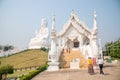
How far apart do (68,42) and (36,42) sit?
14236mm

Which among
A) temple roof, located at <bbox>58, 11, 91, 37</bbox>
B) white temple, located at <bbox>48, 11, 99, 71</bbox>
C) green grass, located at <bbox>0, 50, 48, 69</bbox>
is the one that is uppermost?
temple roof, located at <bbox>58, 11, 91, 37</bbox>

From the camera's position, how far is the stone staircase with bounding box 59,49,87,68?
11.3 meters

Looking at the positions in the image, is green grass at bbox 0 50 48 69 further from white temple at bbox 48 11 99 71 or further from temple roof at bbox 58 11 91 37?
temple roof at bbox 58 11 91 37

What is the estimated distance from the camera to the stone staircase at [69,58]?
37.0ft

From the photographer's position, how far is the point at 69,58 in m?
12.2

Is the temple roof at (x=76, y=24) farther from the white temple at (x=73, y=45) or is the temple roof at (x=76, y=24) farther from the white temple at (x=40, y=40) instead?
the white temple at (x=40, y=40)

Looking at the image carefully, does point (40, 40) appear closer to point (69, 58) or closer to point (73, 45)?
point (73, 45)

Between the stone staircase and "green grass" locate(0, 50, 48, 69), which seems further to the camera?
"green grass" locate(0, 50, 48, 69)

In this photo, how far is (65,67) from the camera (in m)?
11.2

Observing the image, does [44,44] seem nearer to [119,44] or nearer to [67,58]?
[119,44]

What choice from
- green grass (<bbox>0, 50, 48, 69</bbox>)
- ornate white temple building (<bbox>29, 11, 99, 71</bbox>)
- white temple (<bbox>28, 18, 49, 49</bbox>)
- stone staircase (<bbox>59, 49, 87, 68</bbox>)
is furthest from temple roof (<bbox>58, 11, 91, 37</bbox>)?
white temple (<bbox>28, 18, 49, 49</bbox>)

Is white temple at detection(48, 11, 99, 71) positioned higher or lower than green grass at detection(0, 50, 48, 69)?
higher

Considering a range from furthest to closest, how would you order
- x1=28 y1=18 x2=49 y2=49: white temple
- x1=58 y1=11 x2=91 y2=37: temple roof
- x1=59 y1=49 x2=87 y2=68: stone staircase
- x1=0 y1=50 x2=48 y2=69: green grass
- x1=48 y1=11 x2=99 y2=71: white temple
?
x1=28 y1=18 x2=49 y2=49: white temple
x1=0 y1=50 x2=48 y2=69: green grass
x1=58 y1=11 x2=91 y2=37: temple roof
x1=59 y1=49 x2=87 y2=68: stone staircase
x1=48 y1=11 x2=99 y2=71: white temple

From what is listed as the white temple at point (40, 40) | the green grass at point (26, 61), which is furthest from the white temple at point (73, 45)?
the white temple at point (40, 40)
